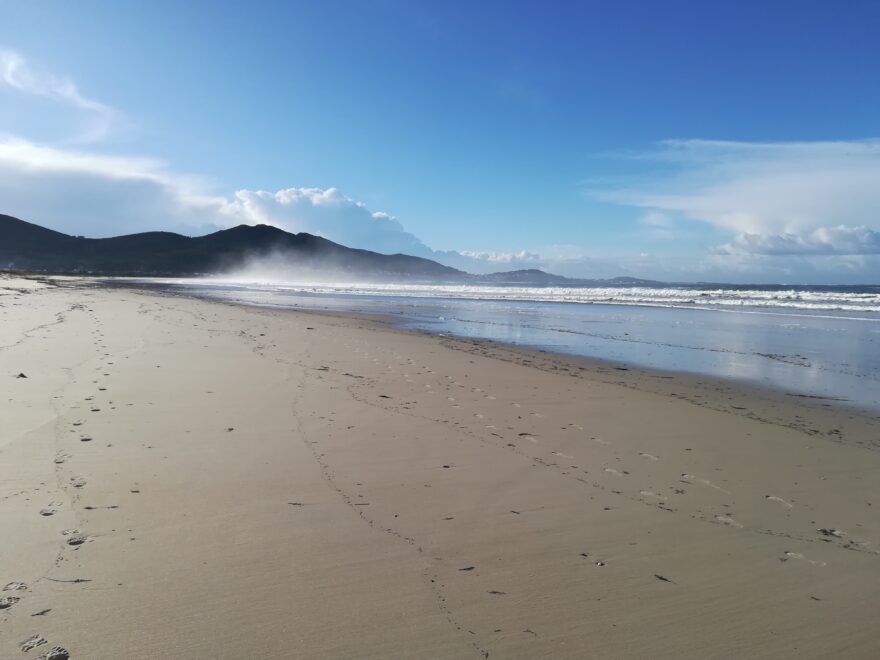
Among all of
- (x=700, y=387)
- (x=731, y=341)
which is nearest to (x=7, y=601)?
(x=700, y=387)

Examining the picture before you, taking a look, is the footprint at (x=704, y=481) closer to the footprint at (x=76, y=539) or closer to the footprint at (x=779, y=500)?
the footprint at (x=779, y=500)

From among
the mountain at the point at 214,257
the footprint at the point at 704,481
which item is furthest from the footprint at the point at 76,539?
the mountain at the point at 214,257

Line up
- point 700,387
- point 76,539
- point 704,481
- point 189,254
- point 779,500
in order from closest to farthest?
point 76,539, point 779,500, point 704,481, point 700,387, point 189,254

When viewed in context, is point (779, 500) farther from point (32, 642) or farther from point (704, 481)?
point (32, 642)

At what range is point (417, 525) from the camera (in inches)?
133

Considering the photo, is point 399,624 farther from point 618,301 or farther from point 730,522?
point 618,301

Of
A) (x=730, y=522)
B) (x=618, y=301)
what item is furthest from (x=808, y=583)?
(x=618, y=301)

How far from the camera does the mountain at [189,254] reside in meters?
98.2

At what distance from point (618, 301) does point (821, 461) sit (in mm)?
33481

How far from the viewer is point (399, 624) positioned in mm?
2371

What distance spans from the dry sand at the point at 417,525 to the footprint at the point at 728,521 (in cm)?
3

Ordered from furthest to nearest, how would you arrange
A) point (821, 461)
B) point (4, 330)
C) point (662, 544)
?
point (4, 330) → point (821, 461) → point (662, 544)

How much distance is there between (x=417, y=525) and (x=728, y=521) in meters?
2.20

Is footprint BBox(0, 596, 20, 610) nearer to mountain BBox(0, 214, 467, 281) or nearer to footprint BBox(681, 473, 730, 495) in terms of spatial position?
footprint BBox(681, 473, 730, 495)
